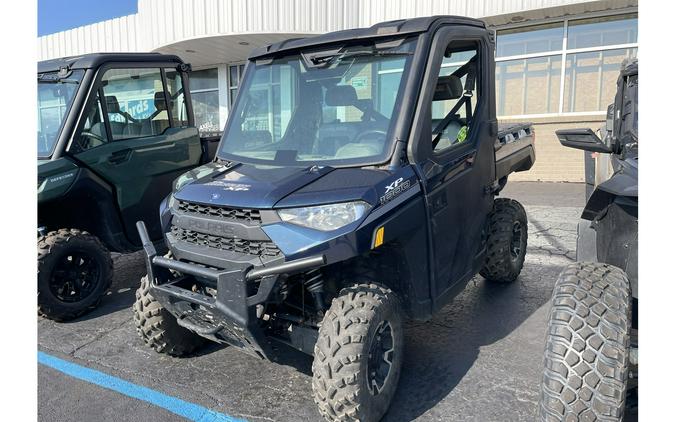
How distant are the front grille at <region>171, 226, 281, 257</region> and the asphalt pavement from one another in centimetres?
98

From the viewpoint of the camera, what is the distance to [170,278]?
318cm

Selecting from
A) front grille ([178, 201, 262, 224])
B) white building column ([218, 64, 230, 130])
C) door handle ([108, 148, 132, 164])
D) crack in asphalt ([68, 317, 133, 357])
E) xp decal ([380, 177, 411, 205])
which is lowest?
crack in asphalt ([68, 317, 133, 357])

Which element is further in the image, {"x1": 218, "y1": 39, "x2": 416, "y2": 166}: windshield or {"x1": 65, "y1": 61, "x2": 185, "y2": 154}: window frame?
{"x1": 65, "y1": 61, "x2": 185, "y2": 154}: window frame

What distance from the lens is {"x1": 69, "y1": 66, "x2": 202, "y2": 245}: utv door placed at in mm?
4941

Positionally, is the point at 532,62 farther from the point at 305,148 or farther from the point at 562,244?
the point at 305,148

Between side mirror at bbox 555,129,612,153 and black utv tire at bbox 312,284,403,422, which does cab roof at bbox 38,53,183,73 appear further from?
side mirror at bbox 555,129,612,153

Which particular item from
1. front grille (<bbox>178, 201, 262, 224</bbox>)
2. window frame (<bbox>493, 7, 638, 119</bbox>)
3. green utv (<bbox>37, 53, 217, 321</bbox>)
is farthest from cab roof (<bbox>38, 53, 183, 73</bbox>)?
window frame (<bbox>493, 7, 638, 119</bbox>)

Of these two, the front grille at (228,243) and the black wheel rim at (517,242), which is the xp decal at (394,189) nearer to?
the front grille at (228,243)

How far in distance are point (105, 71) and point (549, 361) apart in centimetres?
486

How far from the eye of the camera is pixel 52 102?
498 centimetres

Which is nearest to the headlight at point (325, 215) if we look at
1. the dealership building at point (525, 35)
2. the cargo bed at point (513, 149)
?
the cargo bed at point (513, 149)

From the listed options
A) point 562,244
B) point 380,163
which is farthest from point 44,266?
point 562,244

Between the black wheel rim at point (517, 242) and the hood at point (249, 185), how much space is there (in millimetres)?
2746

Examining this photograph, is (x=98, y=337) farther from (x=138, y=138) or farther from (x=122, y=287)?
(x=138, y=138)
